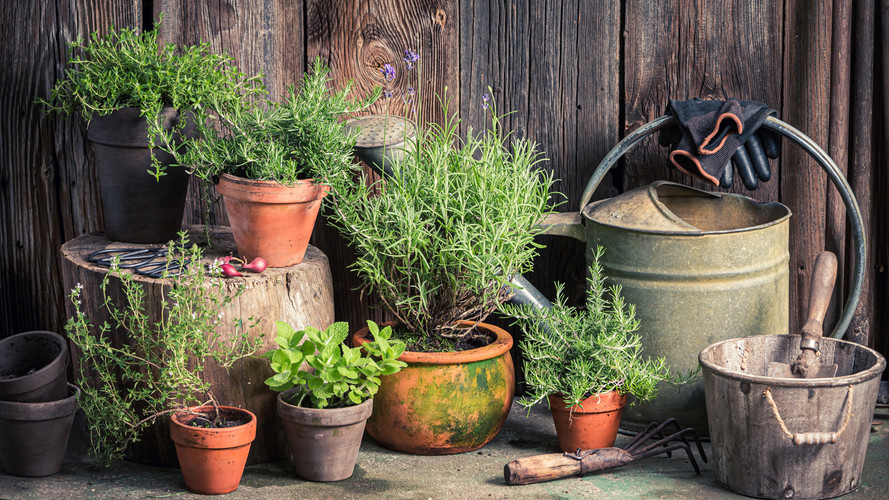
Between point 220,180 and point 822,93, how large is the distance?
7.24 feet

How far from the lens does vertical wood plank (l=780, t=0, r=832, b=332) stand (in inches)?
133

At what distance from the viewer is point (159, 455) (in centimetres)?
293

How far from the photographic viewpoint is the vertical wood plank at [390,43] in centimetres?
342

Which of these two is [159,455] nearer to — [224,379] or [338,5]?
[224,379]

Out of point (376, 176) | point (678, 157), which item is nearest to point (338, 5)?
point (376, 176)

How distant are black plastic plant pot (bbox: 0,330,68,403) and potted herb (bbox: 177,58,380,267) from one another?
0.69 meters

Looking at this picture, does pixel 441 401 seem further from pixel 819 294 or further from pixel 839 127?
pixel 839 127

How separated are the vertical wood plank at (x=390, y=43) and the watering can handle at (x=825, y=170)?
620 mm

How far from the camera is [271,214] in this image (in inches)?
114

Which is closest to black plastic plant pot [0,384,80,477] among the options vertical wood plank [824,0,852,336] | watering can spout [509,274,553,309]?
watering can spout [509,274,553,309]

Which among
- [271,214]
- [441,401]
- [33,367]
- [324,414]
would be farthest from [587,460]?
[33,367]

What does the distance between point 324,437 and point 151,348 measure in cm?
60

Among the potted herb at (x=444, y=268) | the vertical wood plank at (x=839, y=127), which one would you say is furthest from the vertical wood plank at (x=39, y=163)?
the vertical wood plank at (x=839, y=127)

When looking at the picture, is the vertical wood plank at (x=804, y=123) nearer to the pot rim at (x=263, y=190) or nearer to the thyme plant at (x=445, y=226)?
the thyme plant at (x=445, y=226)
